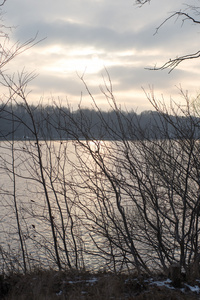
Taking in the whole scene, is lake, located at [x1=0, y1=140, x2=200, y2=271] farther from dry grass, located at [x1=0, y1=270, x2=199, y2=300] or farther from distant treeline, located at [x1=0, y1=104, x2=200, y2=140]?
dry grass, located at [x1=0, y1=270, x2=199, y2=300]

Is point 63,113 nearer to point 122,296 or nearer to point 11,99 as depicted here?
point 11,99

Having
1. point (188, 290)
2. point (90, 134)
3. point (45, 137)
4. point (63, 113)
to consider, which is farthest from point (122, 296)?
point (45, 137)

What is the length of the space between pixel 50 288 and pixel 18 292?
1.35ft

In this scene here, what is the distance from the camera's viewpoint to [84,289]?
4.18 m

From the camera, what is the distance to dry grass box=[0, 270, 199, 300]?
12.6 ft

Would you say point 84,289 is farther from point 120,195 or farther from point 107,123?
point 107,123

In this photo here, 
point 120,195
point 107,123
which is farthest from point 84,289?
point 107,123

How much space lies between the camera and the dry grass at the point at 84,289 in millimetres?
3852

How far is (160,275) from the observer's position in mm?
4695

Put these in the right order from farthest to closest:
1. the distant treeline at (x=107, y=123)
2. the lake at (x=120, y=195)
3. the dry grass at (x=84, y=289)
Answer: the distant treeline at (x=107, y=123) → the lake at (x=120, y=195) → the dry grass at (x=84, y=289)

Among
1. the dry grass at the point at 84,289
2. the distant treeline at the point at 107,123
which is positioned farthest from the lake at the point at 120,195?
the dry grass at the point at 84,289

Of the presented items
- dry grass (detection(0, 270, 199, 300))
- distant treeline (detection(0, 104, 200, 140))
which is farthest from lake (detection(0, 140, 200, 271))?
dry grass (detection(0, 270, 199, 300))

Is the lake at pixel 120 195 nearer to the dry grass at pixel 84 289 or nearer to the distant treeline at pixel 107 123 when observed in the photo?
the distant treeline at pixel 107 123

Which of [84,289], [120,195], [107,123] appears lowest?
[84,289]
